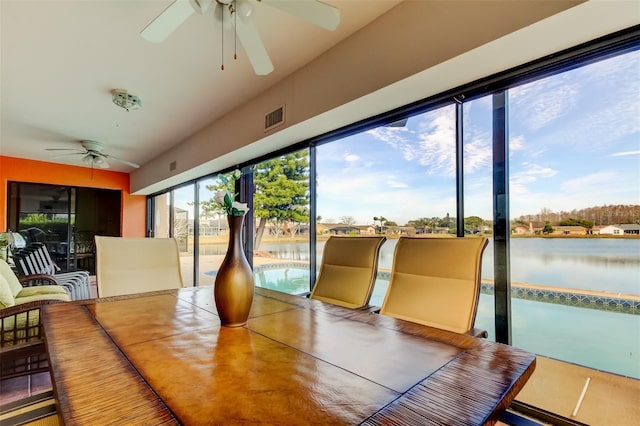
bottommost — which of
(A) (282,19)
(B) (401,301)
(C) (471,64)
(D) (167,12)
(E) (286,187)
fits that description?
(B) (401,301)

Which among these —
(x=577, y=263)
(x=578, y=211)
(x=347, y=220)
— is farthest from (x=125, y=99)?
(x=577, y=263)

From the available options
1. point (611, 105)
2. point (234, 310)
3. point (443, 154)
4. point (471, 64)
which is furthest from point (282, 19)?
point (611, 105)

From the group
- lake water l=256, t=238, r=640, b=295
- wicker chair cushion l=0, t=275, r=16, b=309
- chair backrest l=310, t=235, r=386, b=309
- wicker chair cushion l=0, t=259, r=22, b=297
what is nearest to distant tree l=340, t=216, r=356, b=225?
chair backrest l=310, t=235, r=386, b=309

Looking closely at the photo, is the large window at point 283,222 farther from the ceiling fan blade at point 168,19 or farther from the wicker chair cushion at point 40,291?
the wicker chair cushion at point 40,291

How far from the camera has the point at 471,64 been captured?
1828mm

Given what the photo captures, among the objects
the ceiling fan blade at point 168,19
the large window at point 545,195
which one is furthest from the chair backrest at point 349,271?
the ceiling fan blade at point 168,19

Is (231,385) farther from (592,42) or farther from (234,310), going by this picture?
(592,42)

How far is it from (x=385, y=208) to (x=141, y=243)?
6.97 ft

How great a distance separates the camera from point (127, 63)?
2650 millimetres

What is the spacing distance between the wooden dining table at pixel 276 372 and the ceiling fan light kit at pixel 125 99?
255cm

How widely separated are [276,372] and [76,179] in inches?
298

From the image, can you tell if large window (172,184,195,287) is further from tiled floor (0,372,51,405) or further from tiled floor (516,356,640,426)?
tiled floor (516,356,640,426)

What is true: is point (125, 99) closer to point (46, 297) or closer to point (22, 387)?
point (46, 297)

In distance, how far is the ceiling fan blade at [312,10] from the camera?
1.57 m
